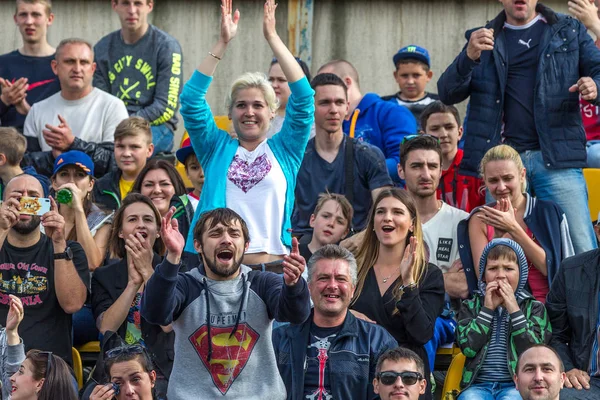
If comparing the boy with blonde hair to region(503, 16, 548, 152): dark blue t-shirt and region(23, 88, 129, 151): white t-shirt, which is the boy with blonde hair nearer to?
region(23, 88, 129, 151): white t-shirt

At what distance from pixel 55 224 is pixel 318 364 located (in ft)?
6.19

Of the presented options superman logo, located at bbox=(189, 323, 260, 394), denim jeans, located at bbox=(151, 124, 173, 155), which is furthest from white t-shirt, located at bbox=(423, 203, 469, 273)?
denim jeans, located at bbox=(151, 124, 173, 155)

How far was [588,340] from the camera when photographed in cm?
774

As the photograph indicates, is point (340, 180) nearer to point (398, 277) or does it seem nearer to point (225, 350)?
point (398, 277)

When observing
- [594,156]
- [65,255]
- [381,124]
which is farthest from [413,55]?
[65,255]

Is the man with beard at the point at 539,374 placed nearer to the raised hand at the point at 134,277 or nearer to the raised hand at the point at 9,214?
the raised hand at the point at 134,277

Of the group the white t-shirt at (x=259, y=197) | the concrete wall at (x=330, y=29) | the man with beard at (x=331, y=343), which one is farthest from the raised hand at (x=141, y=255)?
the concrete wall at (x=330, y=29)

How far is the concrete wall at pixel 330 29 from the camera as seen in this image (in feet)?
40.9

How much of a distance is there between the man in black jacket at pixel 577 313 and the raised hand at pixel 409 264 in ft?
3.09

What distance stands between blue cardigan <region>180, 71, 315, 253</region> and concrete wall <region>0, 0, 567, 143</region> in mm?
4195

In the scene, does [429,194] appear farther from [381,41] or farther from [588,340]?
[381,41]

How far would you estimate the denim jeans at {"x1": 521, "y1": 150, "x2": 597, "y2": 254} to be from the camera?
8.81 meters

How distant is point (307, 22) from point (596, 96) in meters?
4.24

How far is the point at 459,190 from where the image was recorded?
9.53 meters
